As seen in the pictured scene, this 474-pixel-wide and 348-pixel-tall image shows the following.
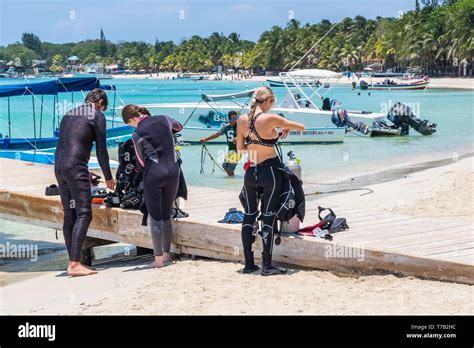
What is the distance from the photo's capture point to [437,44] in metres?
118

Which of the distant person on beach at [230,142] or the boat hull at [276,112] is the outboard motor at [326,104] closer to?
the boat hull at [276,112]

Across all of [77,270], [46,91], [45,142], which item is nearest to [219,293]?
[77,270]

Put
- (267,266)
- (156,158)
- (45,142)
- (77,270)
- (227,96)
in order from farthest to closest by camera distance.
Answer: (227,96) < (45,142) < (77,270) < (156,158) < (267,266)

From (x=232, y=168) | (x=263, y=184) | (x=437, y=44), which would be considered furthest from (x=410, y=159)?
(x=437, y=44)

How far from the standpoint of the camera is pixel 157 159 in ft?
25.6

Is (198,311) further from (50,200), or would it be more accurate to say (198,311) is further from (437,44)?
(437,44)

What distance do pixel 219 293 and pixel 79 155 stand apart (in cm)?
225

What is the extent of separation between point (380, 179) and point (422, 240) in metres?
12.1

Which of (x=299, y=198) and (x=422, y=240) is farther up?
(x=299, y=198)

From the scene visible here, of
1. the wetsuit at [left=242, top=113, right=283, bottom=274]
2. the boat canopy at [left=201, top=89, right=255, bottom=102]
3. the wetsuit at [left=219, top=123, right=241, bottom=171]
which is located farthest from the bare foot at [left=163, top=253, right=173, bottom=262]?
the boat canopy at [left=201, top=89, right=255, bottom=102]

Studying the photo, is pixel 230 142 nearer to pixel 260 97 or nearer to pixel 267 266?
pixel 267 266

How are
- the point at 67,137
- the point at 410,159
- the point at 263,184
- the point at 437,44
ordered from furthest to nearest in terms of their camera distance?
1. the point at 437,44
2. the point at 410,159
3. the point at 67,137
4. the point at 263,184

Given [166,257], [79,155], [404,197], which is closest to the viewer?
[79,155]

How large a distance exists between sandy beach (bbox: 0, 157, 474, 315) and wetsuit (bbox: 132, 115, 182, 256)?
0.86m
